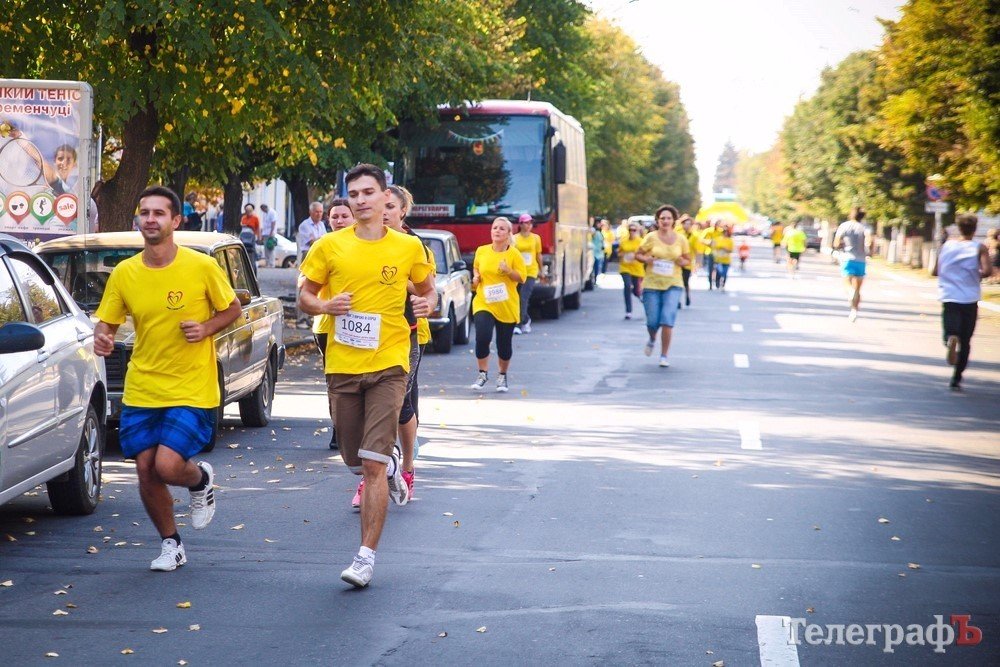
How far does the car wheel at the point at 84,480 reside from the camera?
27.2 feet

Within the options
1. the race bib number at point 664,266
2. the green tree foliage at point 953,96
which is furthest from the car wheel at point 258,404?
the green tree foliage at point 953,96

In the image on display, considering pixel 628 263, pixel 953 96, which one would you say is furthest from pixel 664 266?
pixel 953 96

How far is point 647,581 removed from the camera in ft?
22.6

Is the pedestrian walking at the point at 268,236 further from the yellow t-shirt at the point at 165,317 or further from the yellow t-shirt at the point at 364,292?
the yellow t-shirt at the point at 364,292

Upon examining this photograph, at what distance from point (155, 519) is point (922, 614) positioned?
3.44 meters

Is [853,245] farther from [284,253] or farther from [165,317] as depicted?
[284,253]

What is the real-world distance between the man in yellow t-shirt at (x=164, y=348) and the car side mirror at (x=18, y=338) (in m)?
0.37

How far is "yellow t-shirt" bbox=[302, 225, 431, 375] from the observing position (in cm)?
680

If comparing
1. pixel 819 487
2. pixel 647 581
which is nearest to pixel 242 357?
pixel 819 487

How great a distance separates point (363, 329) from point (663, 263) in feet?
36.3

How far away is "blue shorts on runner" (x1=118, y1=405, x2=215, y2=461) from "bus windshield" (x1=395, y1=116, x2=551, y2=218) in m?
18.5

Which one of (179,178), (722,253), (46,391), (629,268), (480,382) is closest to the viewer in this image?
(46,391)

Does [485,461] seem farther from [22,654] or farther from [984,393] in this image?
[984,393]

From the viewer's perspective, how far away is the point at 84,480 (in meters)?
8.41
